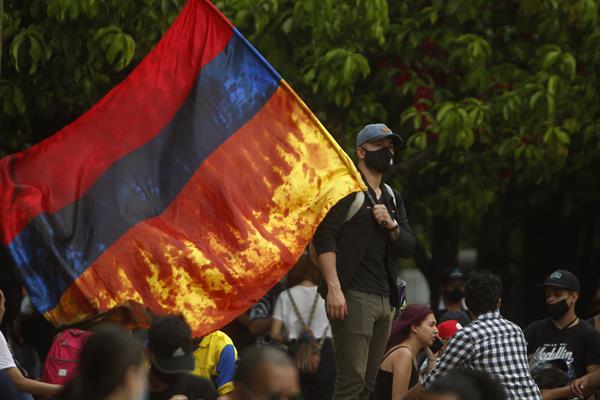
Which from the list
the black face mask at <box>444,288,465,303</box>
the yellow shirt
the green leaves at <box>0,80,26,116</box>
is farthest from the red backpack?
the black face mask at <box>444,288,465,303</box>

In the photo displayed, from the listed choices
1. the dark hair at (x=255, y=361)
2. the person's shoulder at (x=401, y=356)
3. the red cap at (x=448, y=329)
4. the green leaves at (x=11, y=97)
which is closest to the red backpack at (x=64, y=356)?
the person's shoulder at (x=401, y=356)

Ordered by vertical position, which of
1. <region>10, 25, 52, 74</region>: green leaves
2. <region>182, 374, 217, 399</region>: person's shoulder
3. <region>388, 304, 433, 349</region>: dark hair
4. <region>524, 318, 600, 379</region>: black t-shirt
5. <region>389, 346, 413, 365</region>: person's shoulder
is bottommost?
<region>524, 318, 600, 379</region>: black t-shirt

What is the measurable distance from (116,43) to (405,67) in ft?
11.7

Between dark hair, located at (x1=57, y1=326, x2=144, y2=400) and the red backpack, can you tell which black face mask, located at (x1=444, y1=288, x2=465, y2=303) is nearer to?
the red backpack

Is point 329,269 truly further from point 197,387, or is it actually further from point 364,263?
point 197,387

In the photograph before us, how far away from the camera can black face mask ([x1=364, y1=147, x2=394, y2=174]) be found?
29.6 ft

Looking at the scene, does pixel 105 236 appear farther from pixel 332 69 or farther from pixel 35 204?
pixel 332 69

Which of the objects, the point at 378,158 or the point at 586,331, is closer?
the point at 378,158

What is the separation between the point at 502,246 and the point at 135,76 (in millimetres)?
12872

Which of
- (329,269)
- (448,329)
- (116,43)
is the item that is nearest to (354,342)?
(329,269)

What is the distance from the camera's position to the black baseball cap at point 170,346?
6.60 meters

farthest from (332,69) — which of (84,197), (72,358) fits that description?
(72,358)

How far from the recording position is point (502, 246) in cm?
2142

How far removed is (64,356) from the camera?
8.38 m
